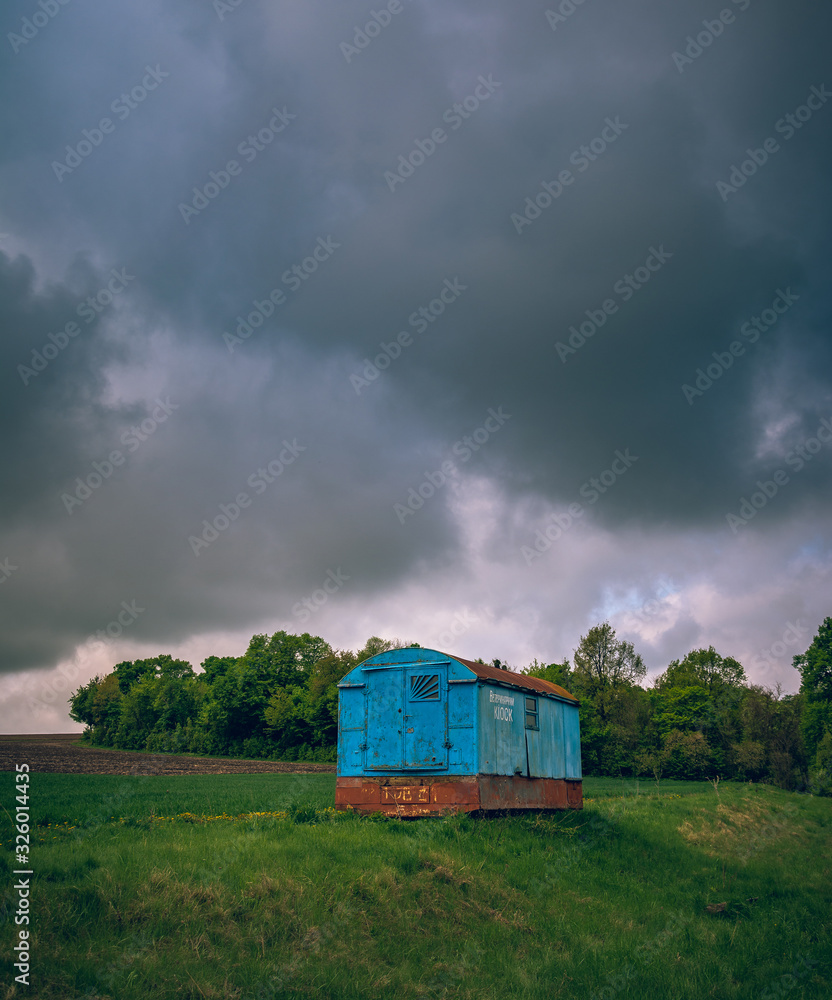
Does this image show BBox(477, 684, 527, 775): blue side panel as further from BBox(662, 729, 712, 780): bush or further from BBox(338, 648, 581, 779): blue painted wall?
BBox(662, 729, 712, 780): bush

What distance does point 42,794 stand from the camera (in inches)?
921

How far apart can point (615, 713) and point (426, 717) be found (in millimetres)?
51674

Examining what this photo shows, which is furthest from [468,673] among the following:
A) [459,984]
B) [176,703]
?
Answer: [176,703]

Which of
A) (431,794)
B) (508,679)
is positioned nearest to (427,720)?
(431,794)

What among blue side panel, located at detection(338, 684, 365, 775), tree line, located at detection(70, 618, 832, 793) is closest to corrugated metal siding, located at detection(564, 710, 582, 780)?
blue side panel, located at detection(338, 684, 365, 775)

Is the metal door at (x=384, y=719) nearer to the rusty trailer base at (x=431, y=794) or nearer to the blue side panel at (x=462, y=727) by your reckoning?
the rusty trailer base at (x=431, y=794)

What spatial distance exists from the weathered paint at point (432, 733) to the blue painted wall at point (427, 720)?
0.03m

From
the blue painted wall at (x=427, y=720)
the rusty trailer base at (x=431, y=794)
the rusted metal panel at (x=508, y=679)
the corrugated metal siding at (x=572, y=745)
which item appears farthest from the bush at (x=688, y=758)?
the rusty trailer base at (x=431, y=794)

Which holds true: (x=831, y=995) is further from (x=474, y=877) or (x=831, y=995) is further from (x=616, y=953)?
(x=474, y=877)

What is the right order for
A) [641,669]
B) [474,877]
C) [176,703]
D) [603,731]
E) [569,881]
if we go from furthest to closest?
[176,703], [641,669], [603,731], [569,881], [474,877]

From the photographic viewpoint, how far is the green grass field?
7949 millimetres

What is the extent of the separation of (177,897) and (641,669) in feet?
229

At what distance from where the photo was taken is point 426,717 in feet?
60.1

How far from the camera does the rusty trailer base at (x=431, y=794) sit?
17094mm
